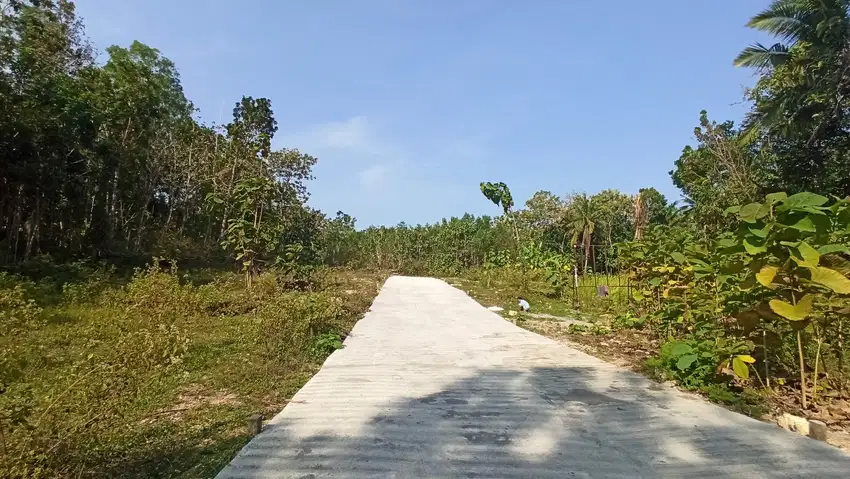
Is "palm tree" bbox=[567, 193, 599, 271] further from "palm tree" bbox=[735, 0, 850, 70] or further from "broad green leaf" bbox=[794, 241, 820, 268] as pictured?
"broad green leaf" bbox=[794, 241, 820, 268]

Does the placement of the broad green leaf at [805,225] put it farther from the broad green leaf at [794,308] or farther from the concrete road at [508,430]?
the concrete road at [508,430]

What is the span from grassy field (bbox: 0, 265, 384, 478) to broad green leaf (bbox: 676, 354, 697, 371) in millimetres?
3439

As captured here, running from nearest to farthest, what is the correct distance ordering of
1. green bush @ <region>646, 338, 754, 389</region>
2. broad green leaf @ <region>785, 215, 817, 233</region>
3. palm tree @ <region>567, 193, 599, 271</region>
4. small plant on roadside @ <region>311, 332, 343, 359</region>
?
broad green leaf @ <region>785, 215, 817, 233</region>
green bush @ <region>646, 338, 754, 389</region>
small plant on roadside @ <region>311, 332, 343, 359</region>
palm tree @ <region>567, 193, 599, 271</region>

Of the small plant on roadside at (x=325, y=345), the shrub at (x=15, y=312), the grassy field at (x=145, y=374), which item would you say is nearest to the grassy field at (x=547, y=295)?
the grassy field at (x=145, y=374)

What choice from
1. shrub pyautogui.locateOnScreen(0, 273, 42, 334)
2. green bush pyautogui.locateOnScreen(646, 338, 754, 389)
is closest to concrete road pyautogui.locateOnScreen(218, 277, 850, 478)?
green bush pyautogui.locateOnScreen(646, 338, 754, 389)

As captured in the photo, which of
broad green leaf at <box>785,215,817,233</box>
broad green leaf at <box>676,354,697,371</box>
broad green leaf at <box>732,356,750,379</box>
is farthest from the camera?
broad green leaf at <box>676,354,697,371</box>

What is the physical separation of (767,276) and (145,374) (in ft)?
16.1

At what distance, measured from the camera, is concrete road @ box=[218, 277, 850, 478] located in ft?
8.86

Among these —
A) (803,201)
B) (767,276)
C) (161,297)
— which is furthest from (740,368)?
(161,297)

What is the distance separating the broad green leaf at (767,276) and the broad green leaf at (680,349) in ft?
3.53

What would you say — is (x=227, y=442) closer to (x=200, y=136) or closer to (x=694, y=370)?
(x=694, y=370)

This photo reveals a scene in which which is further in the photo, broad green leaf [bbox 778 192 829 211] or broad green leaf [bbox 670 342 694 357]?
broad green leaf [bbox 670 342 694 357]

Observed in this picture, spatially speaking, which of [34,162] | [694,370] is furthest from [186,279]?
[694,370]

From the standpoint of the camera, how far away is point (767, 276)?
3611mm
